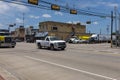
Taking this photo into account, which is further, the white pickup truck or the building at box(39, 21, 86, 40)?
the building at box(39, 21, 86, 40)

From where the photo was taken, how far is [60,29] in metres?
114

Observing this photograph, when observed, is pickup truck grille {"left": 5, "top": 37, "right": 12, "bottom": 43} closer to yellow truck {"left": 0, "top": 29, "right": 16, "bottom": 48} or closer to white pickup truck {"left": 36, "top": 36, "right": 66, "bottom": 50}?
yellow truck {"left": 0, "top": 29, "right": 16, "bottom": 48}

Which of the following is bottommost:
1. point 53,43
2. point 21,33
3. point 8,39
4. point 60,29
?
point 53,43

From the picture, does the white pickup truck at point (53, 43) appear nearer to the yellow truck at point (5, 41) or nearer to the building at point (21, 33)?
the yellow truck at point (5, 41)

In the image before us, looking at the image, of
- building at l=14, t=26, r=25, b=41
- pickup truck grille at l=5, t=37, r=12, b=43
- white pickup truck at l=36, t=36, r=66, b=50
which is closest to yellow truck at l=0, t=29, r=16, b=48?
pickup truck grille at l=5, t=37, r=12, b=43

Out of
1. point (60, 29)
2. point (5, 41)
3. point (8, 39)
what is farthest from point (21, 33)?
point (5, 41)

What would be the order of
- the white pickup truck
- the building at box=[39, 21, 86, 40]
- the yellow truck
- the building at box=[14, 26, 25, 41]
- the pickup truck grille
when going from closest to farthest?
the white pickup truck, the yellow truck, the pickup truck grille, the building at box=[39, 21, 86, 40], the building at box=[14, 26, 25, 41]

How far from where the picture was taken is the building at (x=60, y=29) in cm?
10856

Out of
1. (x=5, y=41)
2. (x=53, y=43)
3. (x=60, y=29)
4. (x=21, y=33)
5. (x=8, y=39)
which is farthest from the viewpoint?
(x=21, y=33)

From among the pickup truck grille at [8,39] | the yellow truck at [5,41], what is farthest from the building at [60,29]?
the pickup truck grille at [8,39]

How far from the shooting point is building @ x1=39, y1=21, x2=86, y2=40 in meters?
109

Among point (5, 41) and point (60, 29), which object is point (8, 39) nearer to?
point (5, 41)

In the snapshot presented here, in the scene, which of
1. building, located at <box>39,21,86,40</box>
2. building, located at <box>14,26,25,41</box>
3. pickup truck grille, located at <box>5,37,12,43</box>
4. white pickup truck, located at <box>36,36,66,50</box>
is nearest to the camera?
white pickup truck, located at <box>36,36,66,50</box>

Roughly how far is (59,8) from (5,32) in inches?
493
